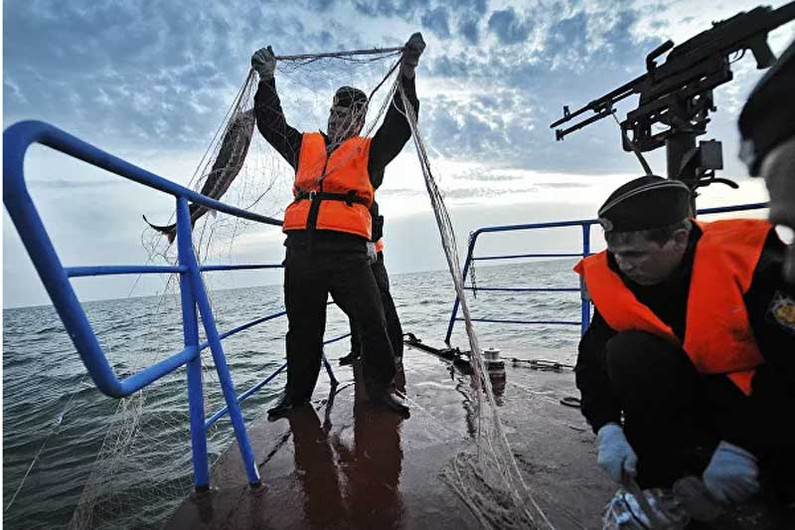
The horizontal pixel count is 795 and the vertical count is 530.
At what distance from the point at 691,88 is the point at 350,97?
2575 millimetres

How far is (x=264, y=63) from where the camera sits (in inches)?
93.3

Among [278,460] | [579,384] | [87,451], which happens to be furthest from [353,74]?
[87,451]

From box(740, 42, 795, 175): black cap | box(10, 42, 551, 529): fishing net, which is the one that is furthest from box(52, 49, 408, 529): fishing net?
box(740, 42, 795, 175): black cap

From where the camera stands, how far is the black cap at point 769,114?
493mm

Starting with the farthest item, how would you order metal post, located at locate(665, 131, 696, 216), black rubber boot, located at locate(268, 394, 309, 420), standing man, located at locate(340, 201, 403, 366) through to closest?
standing man, located at locate(340, 201, 403, 366)
metal post, located at locate(665, 131, 696, 216)
black rubber boot, located at locate(268, 394, 309, 420)

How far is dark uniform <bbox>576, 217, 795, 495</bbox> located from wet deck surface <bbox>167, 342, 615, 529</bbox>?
383 millimetres

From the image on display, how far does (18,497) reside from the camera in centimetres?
301

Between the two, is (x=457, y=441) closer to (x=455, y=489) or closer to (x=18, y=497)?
(x=455, y=489)

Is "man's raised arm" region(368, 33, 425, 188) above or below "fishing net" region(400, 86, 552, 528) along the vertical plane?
above

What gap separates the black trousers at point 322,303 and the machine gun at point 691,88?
2344mm

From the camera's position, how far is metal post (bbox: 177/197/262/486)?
168 cm

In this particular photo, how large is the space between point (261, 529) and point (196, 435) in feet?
1.47

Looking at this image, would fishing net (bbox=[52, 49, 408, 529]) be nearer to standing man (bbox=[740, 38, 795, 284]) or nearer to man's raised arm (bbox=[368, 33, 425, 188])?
man's raised arm (bbox=[368, 33, 425, 188])

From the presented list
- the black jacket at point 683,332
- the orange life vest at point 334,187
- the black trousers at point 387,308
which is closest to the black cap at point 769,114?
the black jacket at point 683,332
